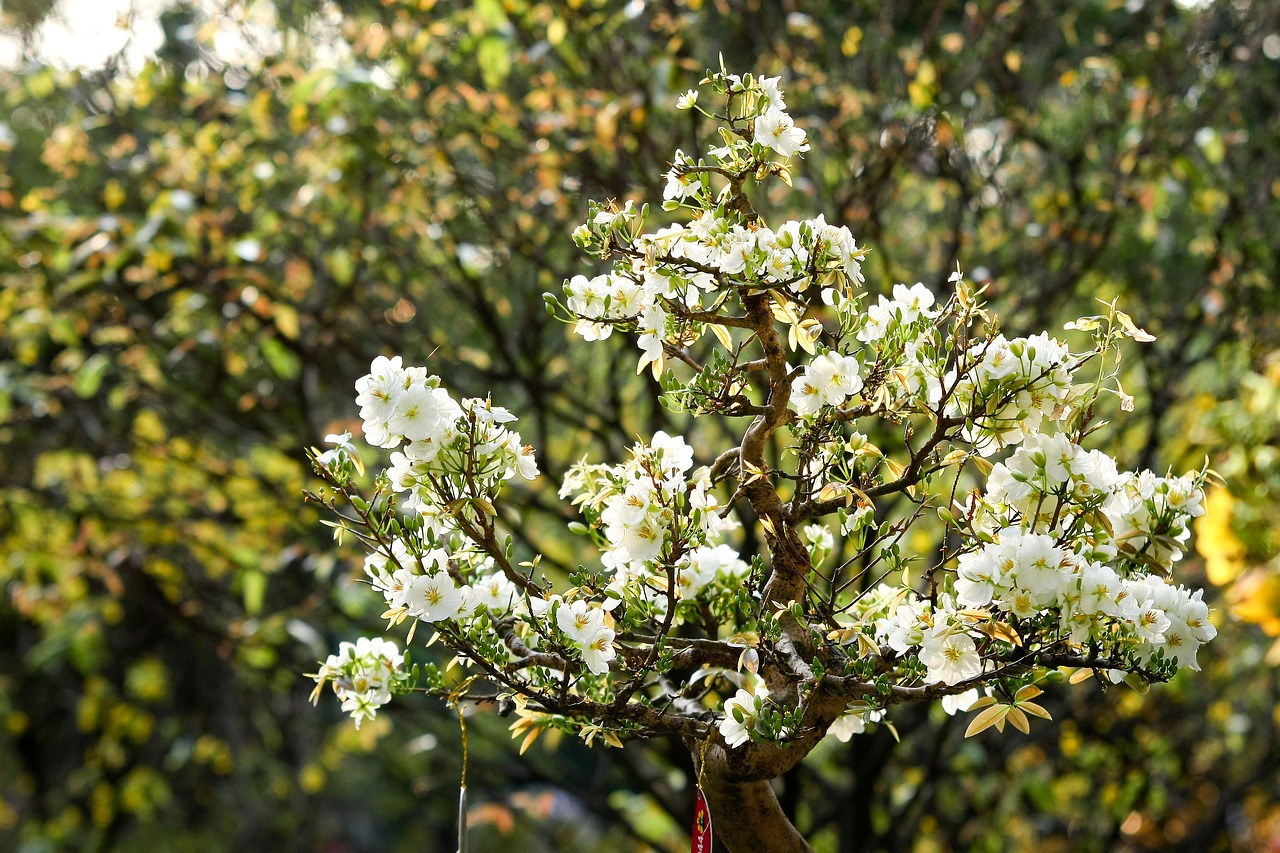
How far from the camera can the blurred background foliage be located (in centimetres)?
276

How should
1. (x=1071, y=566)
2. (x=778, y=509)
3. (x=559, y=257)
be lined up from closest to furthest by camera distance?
(x=1071, y=566), (x=778, y=509), (x=559, y=257)

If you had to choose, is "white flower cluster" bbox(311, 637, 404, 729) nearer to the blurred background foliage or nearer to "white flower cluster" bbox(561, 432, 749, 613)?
"white flower cluster" bbox(561, 432, 749, 613)

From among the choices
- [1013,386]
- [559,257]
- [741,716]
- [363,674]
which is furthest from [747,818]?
[559,257]

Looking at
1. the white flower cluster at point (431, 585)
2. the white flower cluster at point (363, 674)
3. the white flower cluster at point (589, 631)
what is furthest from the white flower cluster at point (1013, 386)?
the white flower cluster at point (363, 674)

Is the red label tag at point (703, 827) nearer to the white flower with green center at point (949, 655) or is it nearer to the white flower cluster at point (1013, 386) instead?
the white flower with green center at point (949, 655)

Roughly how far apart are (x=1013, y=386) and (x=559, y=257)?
1528 mm

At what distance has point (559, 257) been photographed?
8.06 feet

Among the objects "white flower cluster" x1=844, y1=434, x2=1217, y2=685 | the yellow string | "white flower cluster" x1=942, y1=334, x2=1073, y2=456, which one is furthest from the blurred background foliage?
the yellow string

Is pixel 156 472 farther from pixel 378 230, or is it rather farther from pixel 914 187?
pixel 914 187

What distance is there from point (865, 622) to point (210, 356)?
2.60 meters

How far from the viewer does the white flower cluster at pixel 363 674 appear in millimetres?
1218

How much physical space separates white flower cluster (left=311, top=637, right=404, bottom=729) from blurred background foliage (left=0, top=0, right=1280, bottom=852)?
1.14 meters

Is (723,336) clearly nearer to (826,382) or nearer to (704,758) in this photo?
(826,382)

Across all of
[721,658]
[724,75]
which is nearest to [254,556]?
[721,658]
